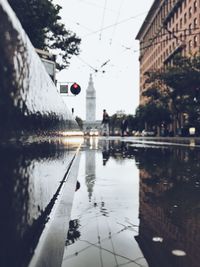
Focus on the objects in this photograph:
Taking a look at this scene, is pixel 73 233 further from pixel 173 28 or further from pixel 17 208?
pixel 173 28

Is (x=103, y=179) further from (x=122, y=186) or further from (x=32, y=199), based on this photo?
(x=32, y=199)

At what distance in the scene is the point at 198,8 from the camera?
50.0 m

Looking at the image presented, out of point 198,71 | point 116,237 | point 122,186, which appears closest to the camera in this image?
point 116,237

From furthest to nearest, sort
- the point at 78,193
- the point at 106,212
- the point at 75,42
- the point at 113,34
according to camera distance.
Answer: the point at 75,42
the point at 113,34
the point at 78,193
the point at 106,212

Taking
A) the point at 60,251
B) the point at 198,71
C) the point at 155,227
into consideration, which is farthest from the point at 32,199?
the point at 198,71

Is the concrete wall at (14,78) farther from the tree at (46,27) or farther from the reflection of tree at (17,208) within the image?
the tree at (46,27)

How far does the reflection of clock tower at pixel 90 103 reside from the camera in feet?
595

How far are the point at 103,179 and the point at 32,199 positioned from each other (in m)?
4.02

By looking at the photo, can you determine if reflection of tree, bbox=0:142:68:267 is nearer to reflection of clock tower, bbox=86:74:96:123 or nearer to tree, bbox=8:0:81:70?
tree, bbox=8:0:81:70

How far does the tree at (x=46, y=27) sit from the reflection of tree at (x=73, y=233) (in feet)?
47.3

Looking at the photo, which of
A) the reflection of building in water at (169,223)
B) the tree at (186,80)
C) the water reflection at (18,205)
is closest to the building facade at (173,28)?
the tree at (186,80)

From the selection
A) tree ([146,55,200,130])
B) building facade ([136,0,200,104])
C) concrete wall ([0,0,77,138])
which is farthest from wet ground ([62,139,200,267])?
tree ([146,55,200,130])

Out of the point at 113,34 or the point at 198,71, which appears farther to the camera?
the point at 198,71

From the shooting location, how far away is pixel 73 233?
2.51m
